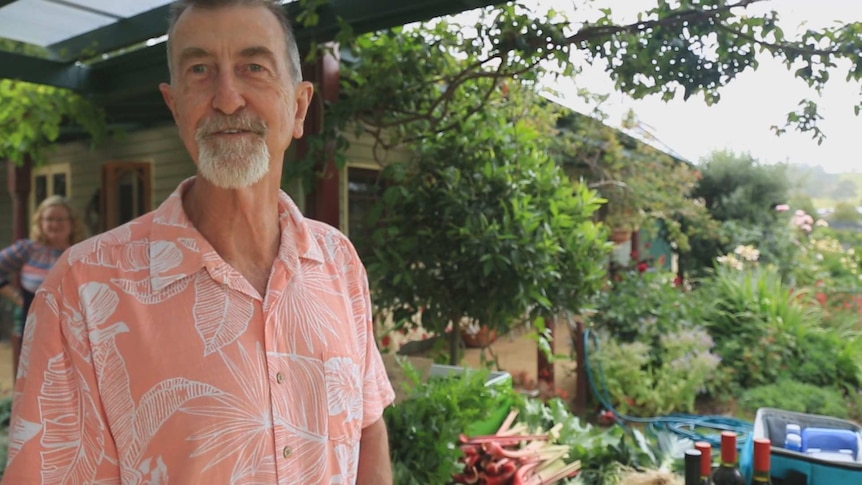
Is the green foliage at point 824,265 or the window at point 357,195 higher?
the window at point 357,195

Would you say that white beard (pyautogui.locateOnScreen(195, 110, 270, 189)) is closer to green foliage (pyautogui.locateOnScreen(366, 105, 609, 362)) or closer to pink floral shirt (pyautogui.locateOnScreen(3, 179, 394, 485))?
pink floral shirt (pyautogui.locateOnScreen(3, 179, 394, 485))

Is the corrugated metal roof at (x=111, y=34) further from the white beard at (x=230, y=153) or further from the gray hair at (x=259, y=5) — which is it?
the white beard at (x=230, y=153)

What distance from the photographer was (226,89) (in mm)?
1161

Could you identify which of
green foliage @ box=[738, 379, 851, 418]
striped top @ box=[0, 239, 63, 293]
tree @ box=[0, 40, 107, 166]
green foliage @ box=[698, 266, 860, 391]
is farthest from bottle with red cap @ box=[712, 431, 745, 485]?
tree @ box=[0, 40, 107, 166]

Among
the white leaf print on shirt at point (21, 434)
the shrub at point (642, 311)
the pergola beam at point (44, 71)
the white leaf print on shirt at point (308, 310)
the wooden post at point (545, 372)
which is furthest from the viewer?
the shrub at point (642, 311)

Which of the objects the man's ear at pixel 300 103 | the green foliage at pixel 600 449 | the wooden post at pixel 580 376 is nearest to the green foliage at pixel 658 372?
the wooden post at pixel 580 376

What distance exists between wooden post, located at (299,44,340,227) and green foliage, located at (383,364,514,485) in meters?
1.54

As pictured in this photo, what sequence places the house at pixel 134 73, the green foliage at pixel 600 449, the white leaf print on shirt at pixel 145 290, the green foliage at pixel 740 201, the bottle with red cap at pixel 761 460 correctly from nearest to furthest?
the white leaf print on shirt at pixel 145 290 < the bottle with red cap at pixel 761 460 < the green foliage at pixel 600 449 < the house at pixel 134 73 < the green foliage at pixel 740 201

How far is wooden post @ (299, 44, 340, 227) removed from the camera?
3.69 meters

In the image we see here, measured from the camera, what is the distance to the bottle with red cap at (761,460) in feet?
6.19

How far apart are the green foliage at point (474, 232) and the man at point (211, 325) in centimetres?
248

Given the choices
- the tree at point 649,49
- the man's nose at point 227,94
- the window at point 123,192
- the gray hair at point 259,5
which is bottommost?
the man's nose at point 227,94

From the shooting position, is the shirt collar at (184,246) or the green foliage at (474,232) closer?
the shirt collar at (184,246)

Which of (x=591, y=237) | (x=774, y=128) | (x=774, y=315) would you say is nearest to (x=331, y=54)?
(x=591, y=237)
